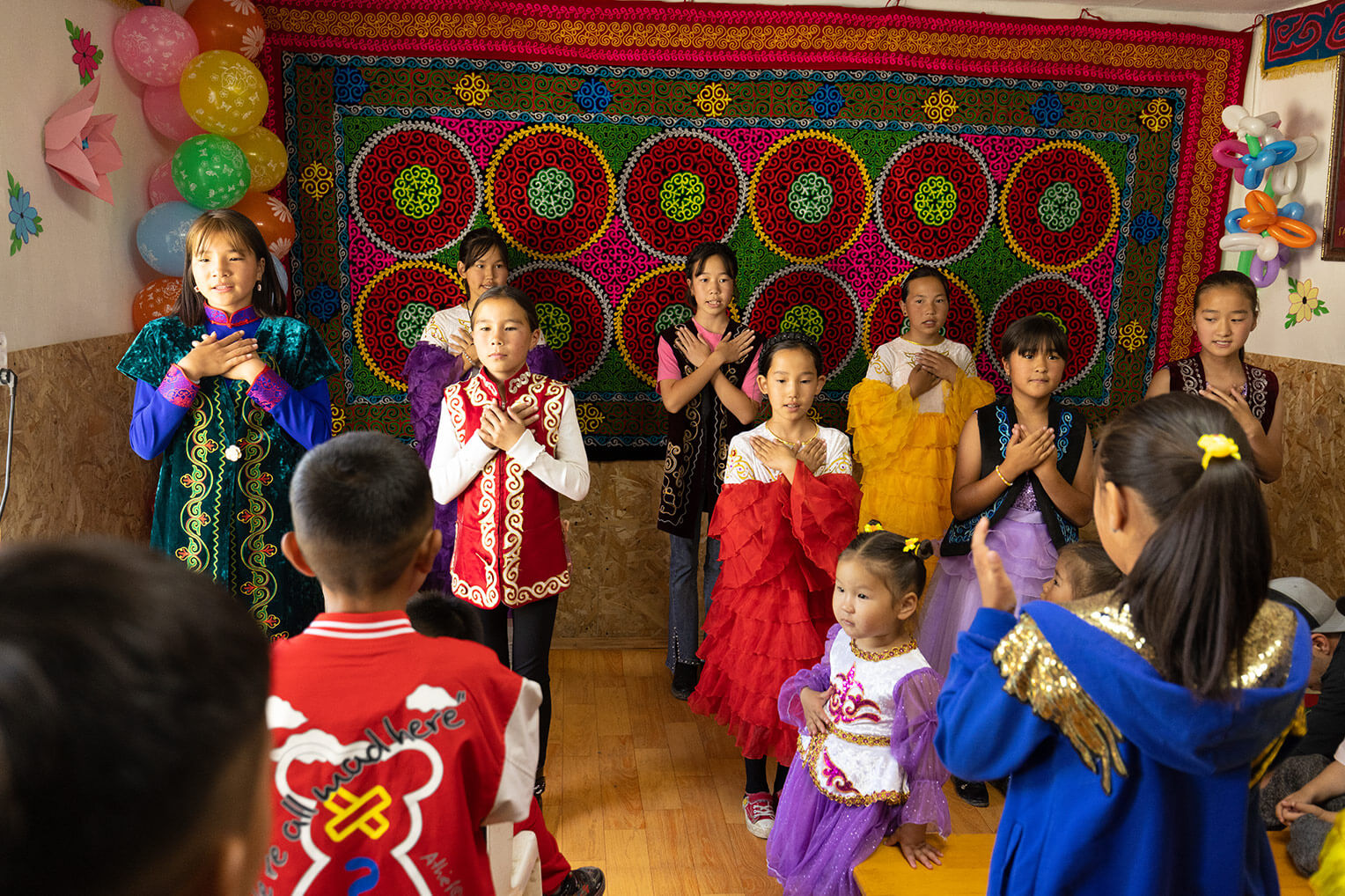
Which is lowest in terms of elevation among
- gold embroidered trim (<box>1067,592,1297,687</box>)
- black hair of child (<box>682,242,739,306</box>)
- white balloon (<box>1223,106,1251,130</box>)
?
gold embroidered trim (<box>1067,592,1297,687</box>)

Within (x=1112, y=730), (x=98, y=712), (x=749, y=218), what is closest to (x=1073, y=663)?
(x=1112, y=730)

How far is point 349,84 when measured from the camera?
3492mm

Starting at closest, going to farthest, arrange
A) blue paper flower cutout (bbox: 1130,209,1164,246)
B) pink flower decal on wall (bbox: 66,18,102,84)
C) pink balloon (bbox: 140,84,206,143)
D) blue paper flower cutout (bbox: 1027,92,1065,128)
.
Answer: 1. pink flower decal on wall (bbox: 66,18,102,84)
2. pink balloon (bbox: 140,84,206,143)
3. blue paper flower cutout (bbox: 1027,92,1065,128)
4. blue paper flower cutout (bbox: 1130,209,1164,246)

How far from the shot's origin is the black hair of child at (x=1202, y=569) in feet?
3.31

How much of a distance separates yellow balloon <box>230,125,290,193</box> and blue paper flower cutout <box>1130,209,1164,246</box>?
3363 mm

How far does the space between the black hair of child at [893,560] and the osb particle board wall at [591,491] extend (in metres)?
1.78

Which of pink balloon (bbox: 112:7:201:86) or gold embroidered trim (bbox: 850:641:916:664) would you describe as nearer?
gold embroidered trim (bbox: 850:641:916:664)

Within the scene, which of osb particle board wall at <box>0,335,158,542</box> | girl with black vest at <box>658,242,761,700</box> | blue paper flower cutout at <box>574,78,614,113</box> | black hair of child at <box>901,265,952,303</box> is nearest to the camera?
osb particle board wall at <box>0,335,158,542</box>

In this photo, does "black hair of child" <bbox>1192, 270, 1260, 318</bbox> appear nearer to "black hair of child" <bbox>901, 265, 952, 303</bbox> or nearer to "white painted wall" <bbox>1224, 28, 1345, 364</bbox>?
"white painted wall" <bbox>1224, 28, 1345, 364</bbox>

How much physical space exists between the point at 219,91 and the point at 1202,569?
294 centimetres

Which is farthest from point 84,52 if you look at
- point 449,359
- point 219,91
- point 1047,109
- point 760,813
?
point 1047,109

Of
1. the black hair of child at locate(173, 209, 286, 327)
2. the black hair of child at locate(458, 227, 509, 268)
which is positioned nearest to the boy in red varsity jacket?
the black hair of child at locate(173, 209, 286, 327)

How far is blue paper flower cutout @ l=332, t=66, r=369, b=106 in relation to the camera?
3486mm

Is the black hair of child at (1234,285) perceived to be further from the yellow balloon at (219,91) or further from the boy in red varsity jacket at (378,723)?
the yellow balloon at (219,91)
